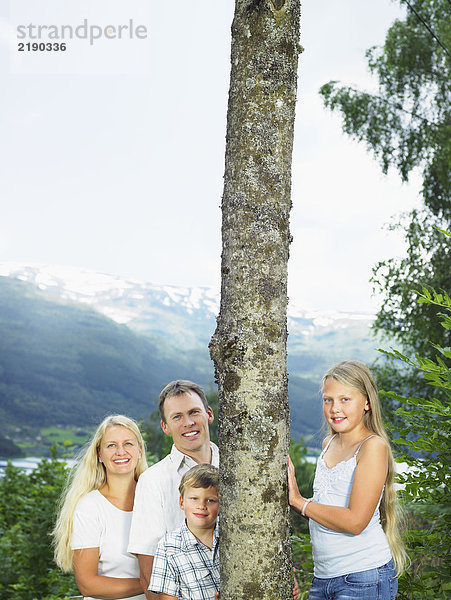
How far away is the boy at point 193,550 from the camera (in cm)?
195

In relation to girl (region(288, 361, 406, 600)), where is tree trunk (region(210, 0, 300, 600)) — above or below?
above

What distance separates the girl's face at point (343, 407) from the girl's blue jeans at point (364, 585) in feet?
1.46

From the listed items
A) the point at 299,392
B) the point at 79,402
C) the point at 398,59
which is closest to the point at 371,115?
the point at 398,59

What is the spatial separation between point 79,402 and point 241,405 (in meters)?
73.6

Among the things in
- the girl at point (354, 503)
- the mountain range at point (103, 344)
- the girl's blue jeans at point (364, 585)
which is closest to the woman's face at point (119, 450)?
the girl at point (354, 503)

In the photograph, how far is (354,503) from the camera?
6.28 feet

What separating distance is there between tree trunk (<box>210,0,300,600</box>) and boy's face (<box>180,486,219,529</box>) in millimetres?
302

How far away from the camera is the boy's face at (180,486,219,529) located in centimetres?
200

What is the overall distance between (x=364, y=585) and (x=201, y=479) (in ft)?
1.97

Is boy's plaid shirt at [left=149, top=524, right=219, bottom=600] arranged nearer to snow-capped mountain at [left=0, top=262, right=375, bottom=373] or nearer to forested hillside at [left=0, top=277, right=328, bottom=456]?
forested hillside at [left=0, top=277, right=328, bottom=456]

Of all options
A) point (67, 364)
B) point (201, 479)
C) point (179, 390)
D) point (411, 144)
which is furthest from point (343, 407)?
point (67, 364)

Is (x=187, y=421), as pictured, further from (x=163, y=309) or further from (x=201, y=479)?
(x=163, y=309)

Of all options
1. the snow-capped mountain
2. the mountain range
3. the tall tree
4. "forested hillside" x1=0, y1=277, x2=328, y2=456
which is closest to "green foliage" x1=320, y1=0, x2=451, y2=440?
the tall tree

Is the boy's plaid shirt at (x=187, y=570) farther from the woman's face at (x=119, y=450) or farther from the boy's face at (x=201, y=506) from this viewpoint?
the woman's face at (x=119, y=450)
